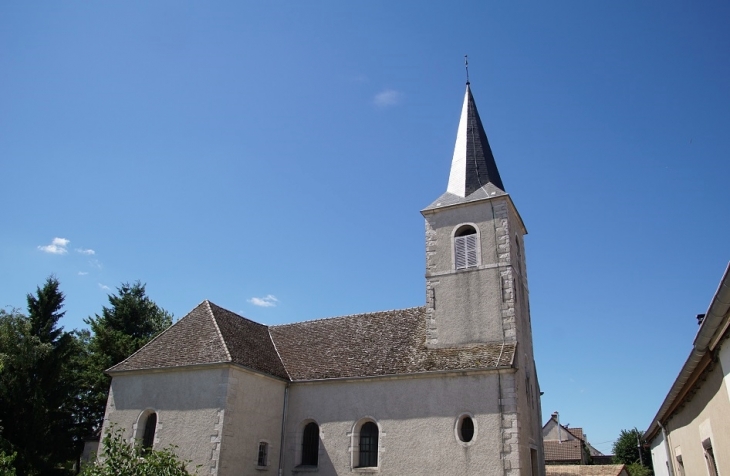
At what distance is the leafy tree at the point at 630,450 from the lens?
44.2m

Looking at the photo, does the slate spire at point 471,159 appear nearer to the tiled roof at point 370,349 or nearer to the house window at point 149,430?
the tiled roof at point 370,349

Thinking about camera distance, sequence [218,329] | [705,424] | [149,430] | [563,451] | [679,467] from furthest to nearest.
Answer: [563,451] → [218,329] → [149,430] → [679,467] → [705,424]

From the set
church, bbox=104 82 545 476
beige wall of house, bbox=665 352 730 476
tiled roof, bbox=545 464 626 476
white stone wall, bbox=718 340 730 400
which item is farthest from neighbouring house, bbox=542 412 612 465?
white stone wall, bbox=718 340 730 400

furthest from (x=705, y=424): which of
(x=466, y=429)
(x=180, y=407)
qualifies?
(x=180, y=407)

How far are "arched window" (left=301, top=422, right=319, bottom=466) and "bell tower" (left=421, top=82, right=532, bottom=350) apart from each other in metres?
5.12

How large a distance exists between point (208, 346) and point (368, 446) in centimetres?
645

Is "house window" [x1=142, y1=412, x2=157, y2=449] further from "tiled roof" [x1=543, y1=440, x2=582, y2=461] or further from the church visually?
"tiled roof" [x1=543, y1=440, x2=582, y2=461]

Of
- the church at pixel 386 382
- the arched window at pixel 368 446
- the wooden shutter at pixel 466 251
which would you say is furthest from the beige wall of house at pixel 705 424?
the arched window at pixel 368 446

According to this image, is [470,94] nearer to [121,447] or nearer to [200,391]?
[200,391]

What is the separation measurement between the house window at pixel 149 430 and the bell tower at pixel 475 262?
987cm

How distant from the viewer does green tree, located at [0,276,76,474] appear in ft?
67.4

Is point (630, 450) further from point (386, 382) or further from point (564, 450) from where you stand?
point (386, 382)

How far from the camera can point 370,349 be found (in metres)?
18.8

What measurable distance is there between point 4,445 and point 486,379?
17872mm
